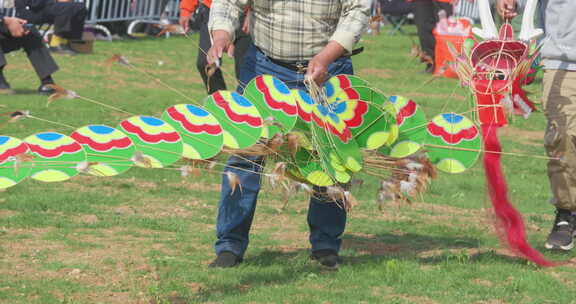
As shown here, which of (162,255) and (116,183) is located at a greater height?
(162,255)

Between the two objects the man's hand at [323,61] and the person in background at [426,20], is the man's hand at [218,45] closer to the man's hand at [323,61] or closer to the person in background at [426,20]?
the man's hand at [323,61]

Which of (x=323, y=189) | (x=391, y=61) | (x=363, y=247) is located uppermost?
(x=323, y=189)

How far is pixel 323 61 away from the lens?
4.65m

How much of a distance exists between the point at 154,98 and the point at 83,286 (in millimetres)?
7609

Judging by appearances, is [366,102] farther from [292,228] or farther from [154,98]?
[154,98]

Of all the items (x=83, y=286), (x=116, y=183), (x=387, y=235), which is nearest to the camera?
(x=83, y=286)

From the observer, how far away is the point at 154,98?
40.4 ft

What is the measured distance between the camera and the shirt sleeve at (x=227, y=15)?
4828 mm

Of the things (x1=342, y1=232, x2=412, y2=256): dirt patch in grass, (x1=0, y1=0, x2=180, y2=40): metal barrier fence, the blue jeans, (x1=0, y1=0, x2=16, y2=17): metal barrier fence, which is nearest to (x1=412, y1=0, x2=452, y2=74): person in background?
(x1=0, y1=0, x2=180, y2=40): metal barrier fence

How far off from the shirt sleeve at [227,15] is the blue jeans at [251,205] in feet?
0.88

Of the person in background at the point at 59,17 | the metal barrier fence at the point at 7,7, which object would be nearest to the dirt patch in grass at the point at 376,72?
the person in background at the point at 59,17

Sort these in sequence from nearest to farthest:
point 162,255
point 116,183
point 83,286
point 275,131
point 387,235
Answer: point 275,131
point 83,286
point 162,255
point 387,235
point 116,183

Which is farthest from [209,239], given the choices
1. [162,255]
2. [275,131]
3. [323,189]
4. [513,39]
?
[513,39]

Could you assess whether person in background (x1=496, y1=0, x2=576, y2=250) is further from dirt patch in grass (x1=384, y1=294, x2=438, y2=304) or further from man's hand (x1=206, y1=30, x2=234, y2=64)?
man's hand (x1=206, y1=30, x2=234, y2=64)
